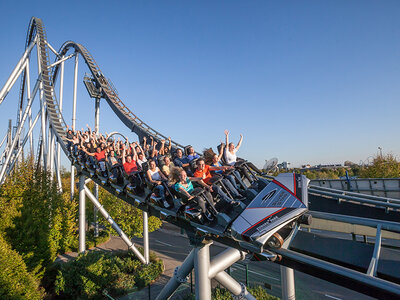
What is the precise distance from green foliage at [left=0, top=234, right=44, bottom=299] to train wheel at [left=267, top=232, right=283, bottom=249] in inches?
303

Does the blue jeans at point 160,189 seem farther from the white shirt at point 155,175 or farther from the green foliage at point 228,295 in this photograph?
the green foliage at point 228,295

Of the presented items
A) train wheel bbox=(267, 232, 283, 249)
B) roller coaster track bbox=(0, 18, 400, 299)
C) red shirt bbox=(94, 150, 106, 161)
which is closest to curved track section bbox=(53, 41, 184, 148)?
roller coaster track bbox=(0, 18, 400, 299)

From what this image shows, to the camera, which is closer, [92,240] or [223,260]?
[223,260]

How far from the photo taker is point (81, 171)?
10.6 meters

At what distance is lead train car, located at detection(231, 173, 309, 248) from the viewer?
9.86ft

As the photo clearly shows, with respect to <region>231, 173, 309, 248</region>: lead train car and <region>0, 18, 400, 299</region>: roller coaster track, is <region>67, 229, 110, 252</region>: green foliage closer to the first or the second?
<region>0, 18, 400, 299</region>: roller coaster track

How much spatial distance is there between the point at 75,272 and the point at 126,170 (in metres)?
5.05

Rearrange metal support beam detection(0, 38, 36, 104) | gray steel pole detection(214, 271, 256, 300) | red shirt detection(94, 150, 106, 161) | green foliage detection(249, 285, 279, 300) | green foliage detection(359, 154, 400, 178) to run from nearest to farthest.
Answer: gray steel pole detection(214, 271, 256, 300)
green foliage detection(249, 285, 279, 300)
red shirt detection(94, 150, 106, 161)
metal support beam detection(0, 38, 36, 104)
green foliage detection(359, 154, 400, 178)

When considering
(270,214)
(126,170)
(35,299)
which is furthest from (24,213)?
(270,214)

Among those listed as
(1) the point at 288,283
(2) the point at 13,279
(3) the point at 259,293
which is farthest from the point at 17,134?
(1) the point at 288,283

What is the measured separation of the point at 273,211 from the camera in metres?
3.17

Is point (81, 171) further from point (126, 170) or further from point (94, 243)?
point (94, 243)

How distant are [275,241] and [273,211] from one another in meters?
0.41

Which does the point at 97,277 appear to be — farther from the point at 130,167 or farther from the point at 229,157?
the point at 229,157
